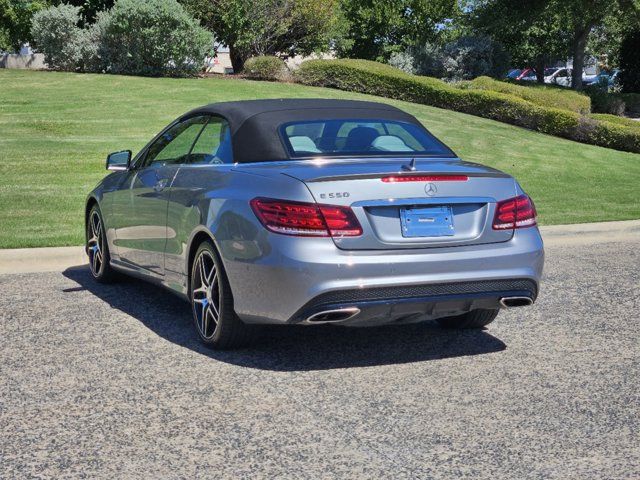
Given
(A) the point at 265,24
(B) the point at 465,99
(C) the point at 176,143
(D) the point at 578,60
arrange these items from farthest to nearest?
(D) the point at 578,60, (A) the point at 265,24, (B) the point at 465,99, (C) the point at 176,143

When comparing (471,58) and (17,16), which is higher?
(17,16)

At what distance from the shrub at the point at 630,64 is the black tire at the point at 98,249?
40840mm

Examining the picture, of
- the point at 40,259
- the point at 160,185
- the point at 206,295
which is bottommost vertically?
the point at 40,259

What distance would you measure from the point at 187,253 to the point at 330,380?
1426 mm

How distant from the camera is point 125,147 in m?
17.1

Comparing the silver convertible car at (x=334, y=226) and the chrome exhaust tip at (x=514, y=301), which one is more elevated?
the silver convertible car at (x=334, y=226)

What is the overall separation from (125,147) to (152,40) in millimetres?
9856

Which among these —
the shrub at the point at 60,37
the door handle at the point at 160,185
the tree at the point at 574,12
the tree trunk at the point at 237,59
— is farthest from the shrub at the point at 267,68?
the door handle at the point at 160,185

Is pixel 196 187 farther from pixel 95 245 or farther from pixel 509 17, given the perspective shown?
pixel 509 17

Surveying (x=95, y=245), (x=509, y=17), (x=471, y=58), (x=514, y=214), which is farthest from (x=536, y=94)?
(x=514, y=214)

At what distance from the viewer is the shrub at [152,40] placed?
2549cm

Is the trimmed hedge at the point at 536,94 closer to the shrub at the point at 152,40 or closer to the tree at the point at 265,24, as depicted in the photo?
the tree at the point at 265,24

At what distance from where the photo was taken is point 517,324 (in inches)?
281

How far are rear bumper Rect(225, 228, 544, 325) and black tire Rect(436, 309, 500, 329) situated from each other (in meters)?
0.89
